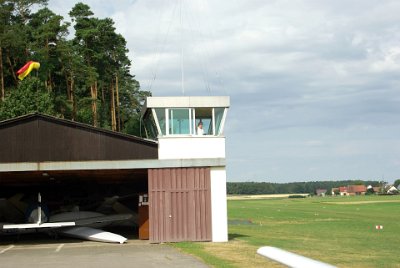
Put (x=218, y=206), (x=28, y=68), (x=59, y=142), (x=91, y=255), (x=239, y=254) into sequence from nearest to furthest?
(x=239, y=254)
(x=91, y=255)
(x=59, y=142)
(x=218, y=206)
(x=28, y=68)

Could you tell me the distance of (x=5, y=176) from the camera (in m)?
26.5

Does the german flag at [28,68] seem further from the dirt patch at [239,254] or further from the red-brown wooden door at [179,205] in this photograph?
the dirt patch at [239,254]

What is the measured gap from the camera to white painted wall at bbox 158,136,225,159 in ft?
78.9

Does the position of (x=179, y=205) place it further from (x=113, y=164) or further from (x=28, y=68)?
(x=28, y=68)

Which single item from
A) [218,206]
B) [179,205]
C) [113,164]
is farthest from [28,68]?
[218,206]

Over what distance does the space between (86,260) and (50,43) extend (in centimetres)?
4828

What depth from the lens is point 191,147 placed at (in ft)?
79.5

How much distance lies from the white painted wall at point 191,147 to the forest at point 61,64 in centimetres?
3295

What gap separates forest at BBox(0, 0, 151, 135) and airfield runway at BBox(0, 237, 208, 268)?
1272 inches

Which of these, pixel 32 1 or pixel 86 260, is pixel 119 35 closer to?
pixel 32 1

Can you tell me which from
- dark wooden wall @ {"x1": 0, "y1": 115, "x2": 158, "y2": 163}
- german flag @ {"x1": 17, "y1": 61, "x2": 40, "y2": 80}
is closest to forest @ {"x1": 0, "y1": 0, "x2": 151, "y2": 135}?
german flag @ {"x1": 17, "y1": 61, "x2": 40, "y2": 80}

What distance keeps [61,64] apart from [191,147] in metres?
42.4

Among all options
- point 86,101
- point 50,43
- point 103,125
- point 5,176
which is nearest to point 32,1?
point 50,43

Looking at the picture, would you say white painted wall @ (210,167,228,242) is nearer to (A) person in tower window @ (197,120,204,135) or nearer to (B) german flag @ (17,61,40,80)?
(A) person in tower window @ (197,120,204,135)
